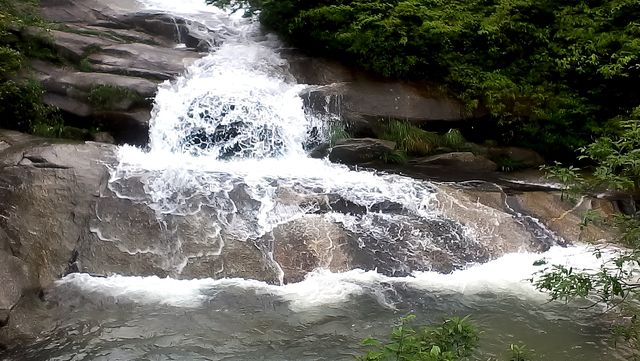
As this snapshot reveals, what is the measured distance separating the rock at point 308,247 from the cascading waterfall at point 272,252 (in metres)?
0.06

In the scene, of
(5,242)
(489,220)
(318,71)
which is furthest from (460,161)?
(5,242)

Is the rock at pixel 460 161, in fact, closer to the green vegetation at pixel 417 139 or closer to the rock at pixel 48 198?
the green vegetation at pixel 417 139

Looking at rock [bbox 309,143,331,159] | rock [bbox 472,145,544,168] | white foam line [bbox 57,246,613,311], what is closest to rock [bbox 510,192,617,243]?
white foam line [bbox 57,246,613,311]

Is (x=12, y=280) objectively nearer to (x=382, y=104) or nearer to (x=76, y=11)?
(x=382, y=104)

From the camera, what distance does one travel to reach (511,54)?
11.2 meters

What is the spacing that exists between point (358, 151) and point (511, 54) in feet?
12.5

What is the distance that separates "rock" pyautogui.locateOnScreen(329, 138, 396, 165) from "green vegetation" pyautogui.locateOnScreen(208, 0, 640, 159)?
1.74 meters

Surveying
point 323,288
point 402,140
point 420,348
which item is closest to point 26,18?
point 402,140

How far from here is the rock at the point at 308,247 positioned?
7266 mm

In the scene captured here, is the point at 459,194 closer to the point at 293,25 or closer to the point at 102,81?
the point at 293,25

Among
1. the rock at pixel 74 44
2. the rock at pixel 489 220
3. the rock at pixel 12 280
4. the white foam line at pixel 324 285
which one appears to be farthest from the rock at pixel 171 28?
the rock at pixel 12 280

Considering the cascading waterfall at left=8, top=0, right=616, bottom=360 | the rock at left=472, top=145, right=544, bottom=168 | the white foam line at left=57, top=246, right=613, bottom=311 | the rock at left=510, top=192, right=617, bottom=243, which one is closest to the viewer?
the cascading waterfall at left=8, top=0, right=616, bottom=360

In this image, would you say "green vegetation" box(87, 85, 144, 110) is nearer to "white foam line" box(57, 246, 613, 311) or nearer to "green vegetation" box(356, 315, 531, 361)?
"white foam line" box(57, 246, 613, 311)

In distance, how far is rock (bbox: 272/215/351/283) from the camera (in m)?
7.27
